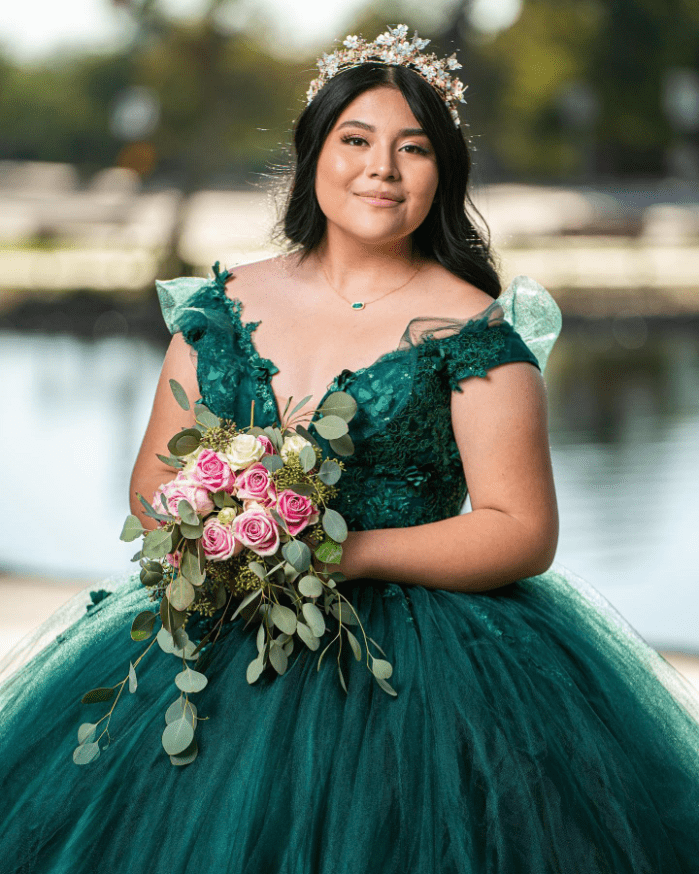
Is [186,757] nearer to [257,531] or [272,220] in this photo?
[257,531]

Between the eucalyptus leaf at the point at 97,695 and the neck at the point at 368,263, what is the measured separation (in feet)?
2.56

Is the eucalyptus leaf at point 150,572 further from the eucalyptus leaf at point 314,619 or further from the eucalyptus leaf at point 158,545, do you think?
the eucalyptus leaf at point 314,619

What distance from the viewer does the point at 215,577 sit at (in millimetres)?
1595

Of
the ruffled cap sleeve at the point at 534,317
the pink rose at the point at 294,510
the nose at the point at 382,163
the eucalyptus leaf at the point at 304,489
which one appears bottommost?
the pink rose at the point at 294,510

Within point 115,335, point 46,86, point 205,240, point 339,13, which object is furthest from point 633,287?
point 46,86

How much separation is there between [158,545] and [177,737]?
254 millimetres

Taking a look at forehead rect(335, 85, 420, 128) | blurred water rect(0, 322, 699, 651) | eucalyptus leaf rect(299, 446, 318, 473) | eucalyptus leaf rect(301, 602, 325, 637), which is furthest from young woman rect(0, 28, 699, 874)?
blurred water rect(0, 322, 699, 651)

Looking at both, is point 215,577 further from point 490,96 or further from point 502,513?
point 490,96

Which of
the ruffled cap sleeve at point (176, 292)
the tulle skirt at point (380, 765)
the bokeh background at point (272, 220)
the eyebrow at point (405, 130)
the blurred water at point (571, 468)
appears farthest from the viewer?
the bokeh background at point (272, 220)

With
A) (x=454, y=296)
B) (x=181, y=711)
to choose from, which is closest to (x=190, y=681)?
(x=181, y=711)

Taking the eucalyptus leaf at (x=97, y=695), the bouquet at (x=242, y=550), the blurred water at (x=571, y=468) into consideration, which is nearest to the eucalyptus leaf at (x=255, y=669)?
the bouquet at (x=242, y=550)

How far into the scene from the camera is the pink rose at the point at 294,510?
1.55 metres

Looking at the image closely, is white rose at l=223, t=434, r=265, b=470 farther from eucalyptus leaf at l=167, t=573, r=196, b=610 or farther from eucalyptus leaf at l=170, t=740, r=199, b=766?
eucalyptus leaf at l=170, t=740, r=199, b=766

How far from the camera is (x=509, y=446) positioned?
182 cm
